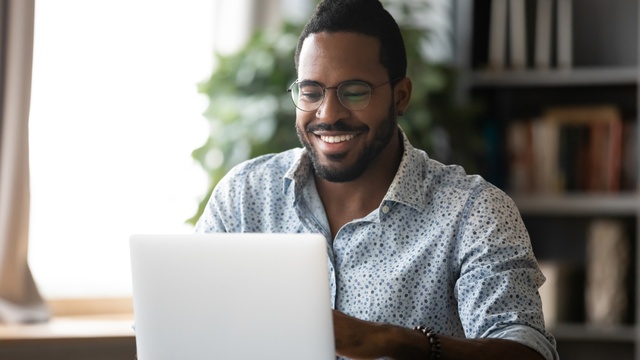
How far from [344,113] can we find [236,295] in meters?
0.51

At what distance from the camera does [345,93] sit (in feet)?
5.73

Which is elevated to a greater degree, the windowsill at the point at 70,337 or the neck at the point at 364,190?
the neck at the point at 364,190

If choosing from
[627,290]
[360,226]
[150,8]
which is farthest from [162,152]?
[627,290]

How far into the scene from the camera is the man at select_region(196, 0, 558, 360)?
5.52ft

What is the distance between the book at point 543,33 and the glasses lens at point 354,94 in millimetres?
1835

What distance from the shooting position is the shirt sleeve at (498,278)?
5.35 feet

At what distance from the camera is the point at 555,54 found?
346 centimetres

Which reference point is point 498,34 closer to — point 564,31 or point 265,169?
point 564,31

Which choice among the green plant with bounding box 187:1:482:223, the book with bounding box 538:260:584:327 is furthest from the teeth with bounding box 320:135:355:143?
the book with bounding box 538:260:584:327

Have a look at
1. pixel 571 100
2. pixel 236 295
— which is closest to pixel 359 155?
pixel 236 295

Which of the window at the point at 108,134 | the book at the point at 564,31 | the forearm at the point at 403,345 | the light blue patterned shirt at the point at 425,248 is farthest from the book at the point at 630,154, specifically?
the forearm at the point at 403,345

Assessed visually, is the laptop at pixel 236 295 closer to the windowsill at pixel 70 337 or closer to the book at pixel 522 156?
the windowsill at pixel 70 337

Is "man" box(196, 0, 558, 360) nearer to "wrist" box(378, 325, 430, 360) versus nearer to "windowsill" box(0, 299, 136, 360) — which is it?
"wrist" box(378, 325, 430, 360)

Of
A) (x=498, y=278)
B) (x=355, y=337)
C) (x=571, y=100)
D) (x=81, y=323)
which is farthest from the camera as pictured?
(x=571, y=100)
